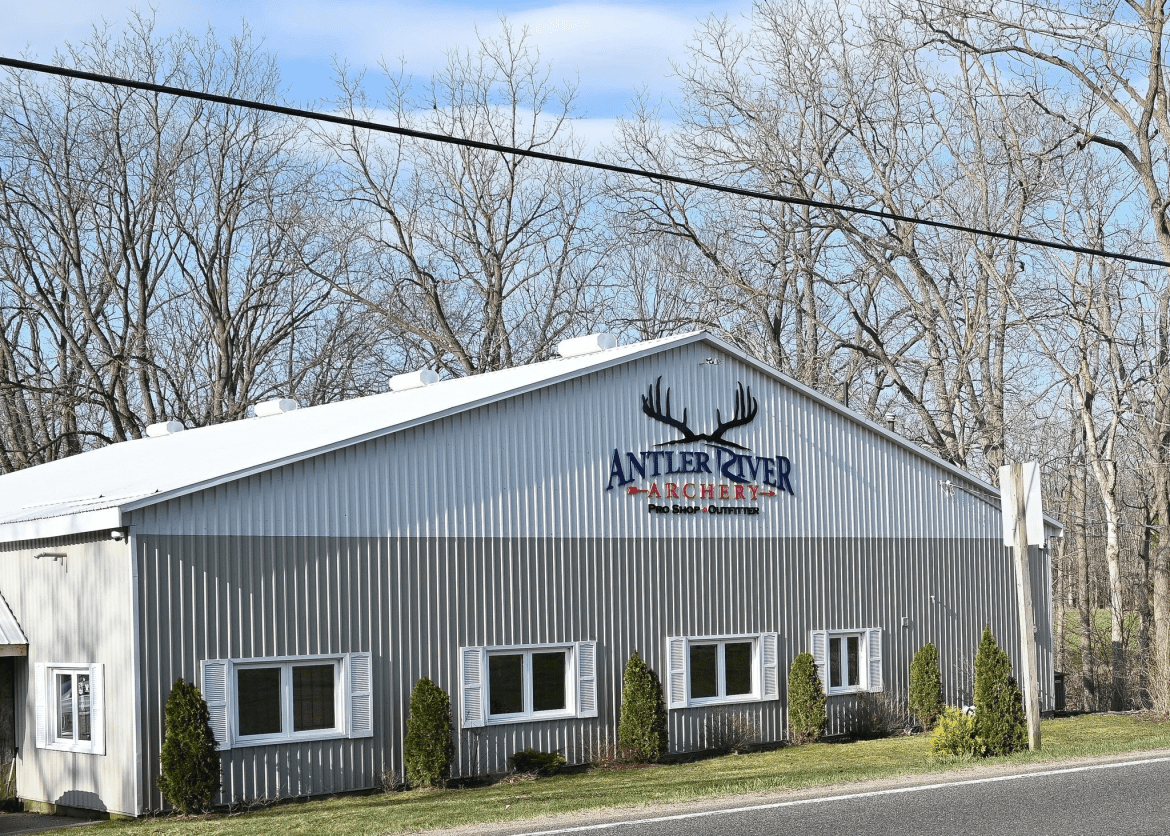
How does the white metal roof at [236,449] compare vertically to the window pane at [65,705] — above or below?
above

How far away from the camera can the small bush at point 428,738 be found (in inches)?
706

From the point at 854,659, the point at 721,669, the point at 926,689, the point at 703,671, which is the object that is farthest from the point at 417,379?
the point at 926,689

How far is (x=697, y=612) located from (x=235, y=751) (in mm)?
7618

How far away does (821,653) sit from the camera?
22.6 m

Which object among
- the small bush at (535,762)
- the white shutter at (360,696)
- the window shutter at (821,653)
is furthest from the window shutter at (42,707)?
the window shutter at (821,653)

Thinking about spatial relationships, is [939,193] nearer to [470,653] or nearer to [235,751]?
→ [470,653]

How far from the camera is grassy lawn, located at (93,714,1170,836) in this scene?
13.9 metres

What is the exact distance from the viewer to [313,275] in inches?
1719

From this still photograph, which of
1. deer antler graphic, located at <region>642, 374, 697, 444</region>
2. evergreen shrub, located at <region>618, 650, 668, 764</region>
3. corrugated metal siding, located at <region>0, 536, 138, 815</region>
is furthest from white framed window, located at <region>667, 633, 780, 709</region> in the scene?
corrugated metal siding, located at <region>0, 536, 138, 815</region>

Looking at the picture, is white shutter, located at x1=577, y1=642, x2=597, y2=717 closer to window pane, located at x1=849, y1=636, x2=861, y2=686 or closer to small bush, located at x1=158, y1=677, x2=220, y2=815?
window pane, located at x1=849, y1=636, x2=861, y2=686

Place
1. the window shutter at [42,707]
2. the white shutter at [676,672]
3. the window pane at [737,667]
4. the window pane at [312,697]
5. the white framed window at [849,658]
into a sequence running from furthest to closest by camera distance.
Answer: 1. the white framed window at [849,658]
2. the window pane at [737,667]
3. the white shutter at [676,672]
4. the window shutter at [42,707]
5. the window pane at [312,697]

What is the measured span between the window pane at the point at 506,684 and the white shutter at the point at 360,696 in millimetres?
1916

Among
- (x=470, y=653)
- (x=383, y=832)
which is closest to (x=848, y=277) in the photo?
(x=470, y=653)

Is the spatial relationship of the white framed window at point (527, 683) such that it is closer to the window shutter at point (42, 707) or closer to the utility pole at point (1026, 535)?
the window shutter at point (42, 707)
